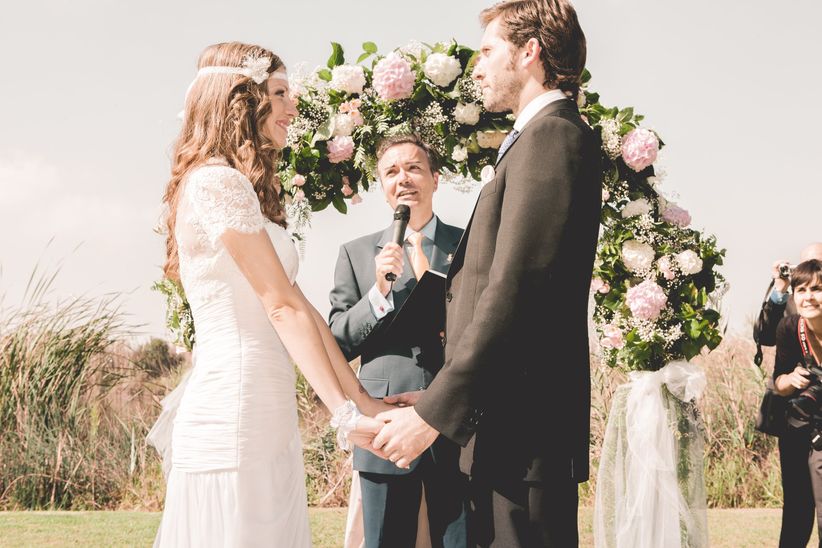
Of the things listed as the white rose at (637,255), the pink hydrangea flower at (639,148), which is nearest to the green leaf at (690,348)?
the white rose at (637,255)

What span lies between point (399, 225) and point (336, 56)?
1.96 meters

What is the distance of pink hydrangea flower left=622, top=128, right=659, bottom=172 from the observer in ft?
16.8

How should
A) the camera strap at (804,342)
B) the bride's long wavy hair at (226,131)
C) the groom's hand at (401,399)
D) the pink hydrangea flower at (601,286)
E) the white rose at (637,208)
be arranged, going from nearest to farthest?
the bride's long wavy hair at (226,131) < the groom's hand at (401,399) < the white rose at (637,208) < the pink hydrangea flower at (601,286) < the camera strap at (804,342)

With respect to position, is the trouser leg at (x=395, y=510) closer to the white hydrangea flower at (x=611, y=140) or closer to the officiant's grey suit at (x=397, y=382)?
the officiant's grey suit at (x=397, y=382)

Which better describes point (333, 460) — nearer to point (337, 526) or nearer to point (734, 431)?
point (337, 526)

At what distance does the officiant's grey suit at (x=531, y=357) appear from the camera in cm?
240

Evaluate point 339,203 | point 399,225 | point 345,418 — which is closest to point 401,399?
point 345,418

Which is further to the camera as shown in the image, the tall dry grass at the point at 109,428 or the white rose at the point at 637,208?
the tall dry grass at the point at 109,428

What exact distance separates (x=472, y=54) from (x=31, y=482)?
727cm

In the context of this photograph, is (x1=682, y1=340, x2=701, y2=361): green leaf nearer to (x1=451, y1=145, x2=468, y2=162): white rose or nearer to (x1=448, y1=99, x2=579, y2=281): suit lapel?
(x1=451, y1=145, x2=468, y2=162): white rose

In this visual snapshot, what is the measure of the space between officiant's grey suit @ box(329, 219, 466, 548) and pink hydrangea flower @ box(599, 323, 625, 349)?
1.40 metres

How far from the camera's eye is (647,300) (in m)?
5.03

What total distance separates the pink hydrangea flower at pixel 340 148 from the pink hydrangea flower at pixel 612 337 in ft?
6.66

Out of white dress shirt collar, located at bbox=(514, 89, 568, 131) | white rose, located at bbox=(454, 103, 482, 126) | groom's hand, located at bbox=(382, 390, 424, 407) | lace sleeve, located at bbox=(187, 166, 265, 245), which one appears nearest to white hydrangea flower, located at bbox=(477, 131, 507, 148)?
white rose, located at bbox=(454, 103, 482, 126)
